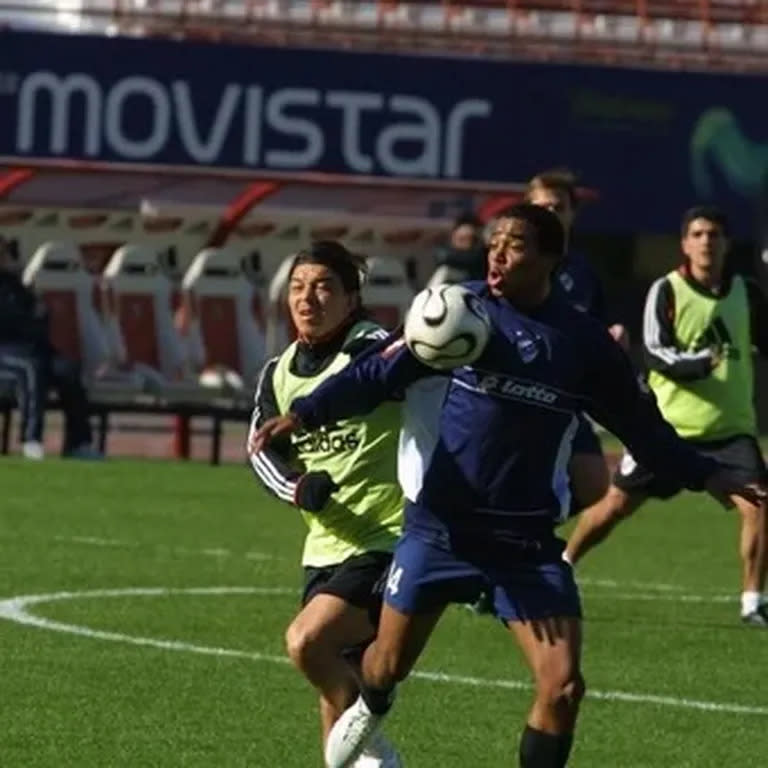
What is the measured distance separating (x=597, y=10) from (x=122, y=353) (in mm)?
11498

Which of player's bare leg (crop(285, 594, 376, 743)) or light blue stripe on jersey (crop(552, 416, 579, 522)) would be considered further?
player's bare leg (crop(285, 594, 376, 743))

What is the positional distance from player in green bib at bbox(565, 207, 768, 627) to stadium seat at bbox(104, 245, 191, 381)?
39.1ft

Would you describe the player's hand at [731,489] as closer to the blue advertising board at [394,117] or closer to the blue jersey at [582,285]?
the blue jersey at [582,285]

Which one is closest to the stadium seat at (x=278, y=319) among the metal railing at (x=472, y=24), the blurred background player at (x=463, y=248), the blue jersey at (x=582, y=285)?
the blurred background player at (x=463, y=248)

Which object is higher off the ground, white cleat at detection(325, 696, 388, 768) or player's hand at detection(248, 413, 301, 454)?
player's hand at detection(248, 413, 301, 454)

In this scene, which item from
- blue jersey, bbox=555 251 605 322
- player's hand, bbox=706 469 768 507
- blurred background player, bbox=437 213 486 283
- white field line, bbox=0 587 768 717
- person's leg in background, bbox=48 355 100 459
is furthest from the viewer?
person's leg in background, bbox=48 355 100 459

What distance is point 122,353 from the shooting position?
28594 mm

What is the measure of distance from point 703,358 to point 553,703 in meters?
7.55

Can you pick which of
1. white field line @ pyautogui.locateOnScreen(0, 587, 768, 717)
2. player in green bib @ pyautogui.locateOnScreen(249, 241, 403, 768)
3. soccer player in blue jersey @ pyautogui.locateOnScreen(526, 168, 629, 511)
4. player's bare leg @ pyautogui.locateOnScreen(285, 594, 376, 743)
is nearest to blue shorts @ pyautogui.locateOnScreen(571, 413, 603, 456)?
soccer player in blue jersey @ pyautogui.locateOnScreen(526, 168, 629, 511)

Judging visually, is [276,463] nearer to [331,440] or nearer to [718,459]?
[331,440]

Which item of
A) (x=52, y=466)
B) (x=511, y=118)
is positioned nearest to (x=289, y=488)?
(x=52, y=466)

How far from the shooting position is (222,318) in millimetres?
29406

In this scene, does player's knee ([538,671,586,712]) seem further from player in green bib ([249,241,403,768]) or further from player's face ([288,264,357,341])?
player's face ([288,264,357,341])

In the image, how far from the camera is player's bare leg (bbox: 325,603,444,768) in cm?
991
